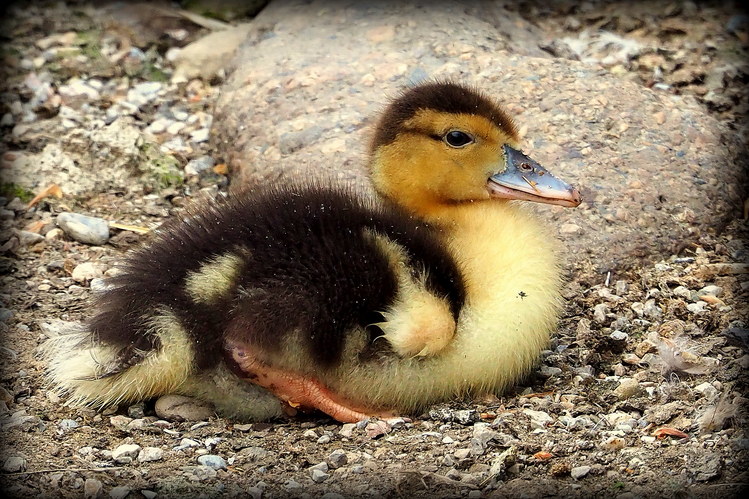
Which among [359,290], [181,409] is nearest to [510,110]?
[359,290]

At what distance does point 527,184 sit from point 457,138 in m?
0.28

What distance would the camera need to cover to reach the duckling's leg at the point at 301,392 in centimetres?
323

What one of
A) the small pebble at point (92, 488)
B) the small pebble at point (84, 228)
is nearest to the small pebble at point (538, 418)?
the small pebble at point (92, 488)

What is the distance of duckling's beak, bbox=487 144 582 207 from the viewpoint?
11.4ft

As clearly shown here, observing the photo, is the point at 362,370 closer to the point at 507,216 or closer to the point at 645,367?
the point at 507,216

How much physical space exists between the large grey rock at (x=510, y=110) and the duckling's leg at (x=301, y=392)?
3.10 ft

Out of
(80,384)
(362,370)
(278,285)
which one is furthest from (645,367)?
(80,384)

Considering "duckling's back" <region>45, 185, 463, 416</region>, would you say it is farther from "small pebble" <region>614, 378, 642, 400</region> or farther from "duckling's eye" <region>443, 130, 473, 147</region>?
"small pebble" <region>614, 378, 642, 400</region>

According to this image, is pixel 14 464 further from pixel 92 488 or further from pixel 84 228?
pixel 84 228

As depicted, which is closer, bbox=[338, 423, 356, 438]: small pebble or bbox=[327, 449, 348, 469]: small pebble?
bbox=[327, 449, 348, 469]: small pebble

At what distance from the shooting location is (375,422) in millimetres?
3242

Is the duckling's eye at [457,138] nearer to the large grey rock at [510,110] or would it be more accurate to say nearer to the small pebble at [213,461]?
the large grey rock at [510,110]

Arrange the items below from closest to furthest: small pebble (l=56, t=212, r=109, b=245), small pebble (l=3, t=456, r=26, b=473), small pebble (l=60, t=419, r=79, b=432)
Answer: small pebble (l=3, t=456, r=26, b=473)
small pebble (l=60, t=419, r=79, b=432)
small pebble (l=56, t=212, r=109, b=245)

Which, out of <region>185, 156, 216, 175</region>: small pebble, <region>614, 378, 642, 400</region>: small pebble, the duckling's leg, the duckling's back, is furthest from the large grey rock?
the duckling's leg
